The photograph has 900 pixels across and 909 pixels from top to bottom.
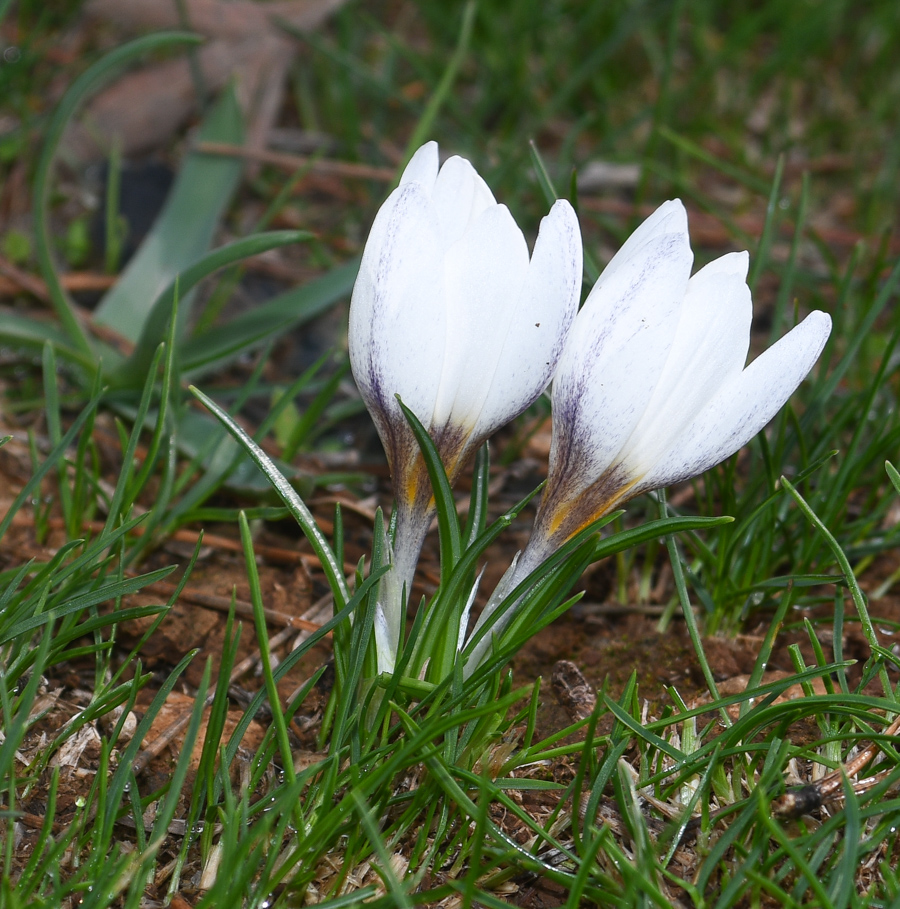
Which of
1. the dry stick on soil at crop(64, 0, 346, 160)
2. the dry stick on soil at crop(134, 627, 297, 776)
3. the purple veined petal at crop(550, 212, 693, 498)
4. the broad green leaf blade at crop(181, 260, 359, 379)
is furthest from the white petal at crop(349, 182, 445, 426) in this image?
the dry stick on soil at crop(64, 0, 346, 160)

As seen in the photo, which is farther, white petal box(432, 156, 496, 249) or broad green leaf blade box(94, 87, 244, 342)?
broad green leaf blade box(94, 87, 244, 342)

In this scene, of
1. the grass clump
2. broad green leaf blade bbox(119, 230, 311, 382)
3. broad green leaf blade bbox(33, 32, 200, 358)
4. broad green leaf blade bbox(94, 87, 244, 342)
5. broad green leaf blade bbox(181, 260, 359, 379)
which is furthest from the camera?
broad green leaf blade bbox(94, 87, 244, 342)

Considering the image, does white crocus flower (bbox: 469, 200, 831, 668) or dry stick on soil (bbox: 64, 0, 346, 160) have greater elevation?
dry stick on soil (bbox: 64, 0, 346, 160)

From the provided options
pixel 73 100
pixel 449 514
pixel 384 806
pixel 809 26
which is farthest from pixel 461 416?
pixel 809 26

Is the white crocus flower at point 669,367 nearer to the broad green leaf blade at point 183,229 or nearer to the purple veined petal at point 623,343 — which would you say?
the purple veined petal at point 623,343

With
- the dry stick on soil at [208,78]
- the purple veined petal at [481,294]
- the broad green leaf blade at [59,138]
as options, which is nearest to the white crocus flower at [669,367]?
the purple veined petal at [481,294]

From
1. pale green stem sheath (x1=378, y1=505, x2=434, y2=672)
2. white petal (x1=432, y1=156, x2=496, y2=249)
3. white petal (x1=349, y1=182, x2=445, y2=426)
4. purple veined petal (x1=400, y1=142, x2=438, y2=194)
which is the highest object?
purple veined petal (x1=400, y1=142, x2=438, y2=194)

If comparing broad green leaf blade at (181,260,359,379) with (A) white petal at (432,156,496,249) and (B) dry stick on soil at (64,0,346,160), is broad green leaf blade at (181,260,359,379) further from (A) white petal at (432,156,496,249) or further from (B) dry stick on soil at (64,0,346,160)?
(B) dry stick on soil at (64,0,346,160)

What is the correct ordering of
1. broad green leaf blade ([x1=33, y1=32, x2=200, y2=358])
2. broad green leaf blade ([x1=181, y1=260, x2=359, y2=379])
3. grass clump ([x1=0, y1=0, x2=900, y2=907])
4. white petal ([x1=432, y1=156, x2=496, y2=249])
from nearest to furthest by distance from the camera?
grass clump ([x1=0, y1=0, x2=900, y2=907]), white petal ([x1=432, y1=156, x2=496, y2=249]), broad green leaf blade ([x1=33, y1=32, x2=200, y2=358]), broad green leaf blade ([x1=181, y1=260, x2=359, y2=379])
